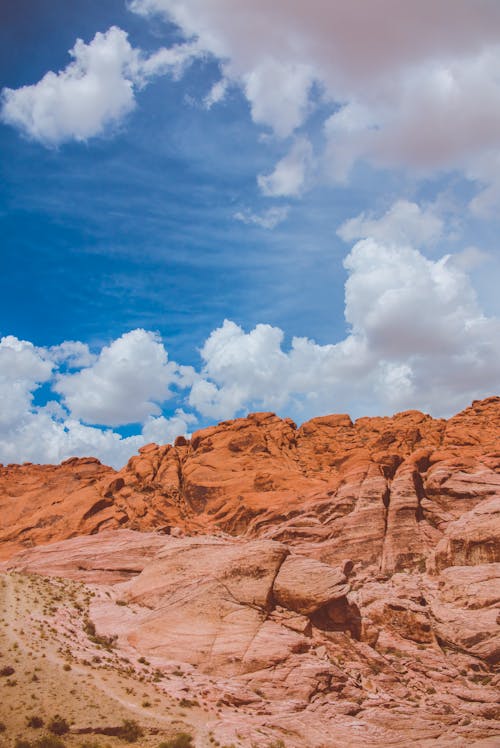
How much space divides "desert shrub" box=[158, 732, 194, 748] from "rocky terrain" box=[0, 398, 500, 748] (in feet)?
2.91

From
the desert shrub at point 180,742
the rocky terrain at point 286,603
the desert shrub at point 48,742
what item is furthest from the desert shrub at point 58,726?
the desert shrub at point 180,742

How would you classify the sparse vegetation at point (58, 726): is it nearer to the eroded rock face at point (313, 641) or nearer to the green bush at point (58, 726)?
the green bush at point (58, 726)

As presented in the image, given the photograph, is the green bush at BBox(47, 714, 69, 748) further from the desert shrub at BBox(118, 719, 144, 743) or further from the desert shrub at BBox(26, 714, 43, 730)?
the desert shrub at BBox(118, 719, 144, 743)

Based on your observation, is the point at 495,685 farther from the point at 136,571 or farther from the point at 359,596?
the point at 136,571

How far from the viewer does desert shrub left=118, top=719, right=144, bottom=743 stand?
3186 cm

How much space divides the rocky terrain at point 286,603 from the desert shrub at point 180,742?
886 millimetres

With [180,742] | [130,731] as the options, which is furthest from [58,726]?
[180,742]

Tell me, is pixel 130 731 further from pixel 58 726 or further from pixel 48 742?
pixel 48 742

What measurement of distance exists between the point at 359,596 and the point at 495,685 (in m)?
14.5

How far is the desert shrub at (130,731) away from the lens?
31859 mm

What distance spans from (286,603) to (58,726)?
20.9m

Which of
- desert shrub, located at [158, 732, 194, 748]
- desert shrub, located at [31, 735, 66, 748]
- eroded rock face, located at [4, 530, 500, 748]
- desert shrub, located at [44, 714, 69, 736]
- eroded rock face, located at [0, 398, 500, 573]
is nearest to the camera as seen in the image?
desert shrub, located at [31, 735, 66, 748]

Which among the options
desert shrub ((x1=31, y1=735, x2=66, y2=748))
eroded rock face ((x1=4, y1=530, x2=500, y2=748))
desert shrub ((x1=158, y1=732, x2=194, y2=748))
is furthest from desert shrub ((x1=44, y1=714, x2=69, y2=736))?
eroded rock face ((x1=4, y1=530, x2=500, y2=748))

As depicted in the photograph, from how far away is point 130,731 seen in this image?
32281 mm
